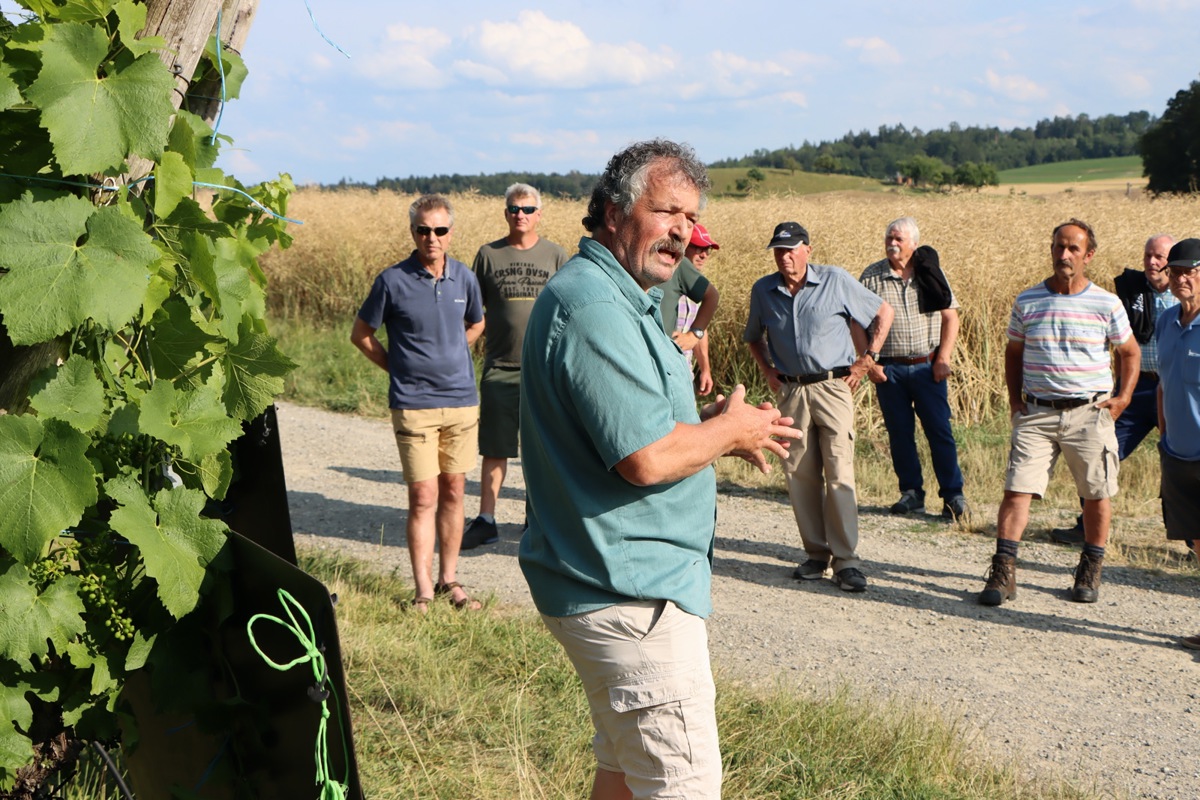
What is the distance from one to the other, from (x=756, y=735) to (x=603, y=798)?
4.07 ft

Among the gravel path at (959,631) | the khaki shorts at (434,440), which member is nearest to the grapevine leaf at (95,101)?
the gravel path at (959,631)

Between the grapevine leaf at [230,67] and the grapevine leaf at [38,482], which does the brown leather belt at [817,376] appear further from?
the grapevine leaf at [38,482]

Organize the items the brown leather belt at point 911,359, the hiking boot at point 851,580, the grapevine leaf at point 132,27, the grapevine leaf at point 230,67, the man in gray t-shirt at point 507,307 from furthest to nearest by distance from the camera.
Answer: the brown leather belt at point 911,359 → the man in gray t-shirt at point 507,307 → the hiking boot at point 851,580 → the grapevine leaf at point 230,67 → the grapevine leaf at point 132,27

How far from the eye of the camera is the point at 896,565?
282 inches

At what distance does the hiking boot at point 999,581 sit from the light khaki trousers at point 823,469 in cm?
77

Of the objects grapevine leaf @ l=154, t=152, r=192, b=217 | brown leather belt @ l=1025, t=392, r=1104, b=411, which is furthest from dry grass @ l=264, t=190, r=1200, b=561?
grapevine leaf @ l=154, t=152, r=192, b=217

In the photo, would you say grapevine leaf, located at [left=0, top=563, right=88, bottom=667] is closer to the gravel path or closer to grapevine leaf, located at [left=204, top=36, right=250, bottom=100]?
grapevine leaf, located at [left=204, top=36, right=250, bottom=100]

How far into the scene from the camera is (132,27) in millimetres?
2109

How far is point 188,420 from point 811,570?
5.22 m

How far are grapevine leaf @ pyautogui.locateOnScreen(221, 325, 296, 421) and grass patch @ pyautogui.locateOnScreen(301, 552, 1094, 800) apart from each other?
1.79m

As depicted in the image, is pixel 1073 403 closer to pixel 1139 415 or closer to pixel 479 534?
pixel 1139 415

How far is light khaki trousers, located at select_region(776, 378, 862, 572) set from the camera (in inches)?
266

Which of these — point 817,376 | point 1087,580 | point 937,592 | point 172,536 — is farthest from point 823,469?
point 172,536

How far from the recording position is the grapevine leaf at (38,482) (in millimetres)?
1999
